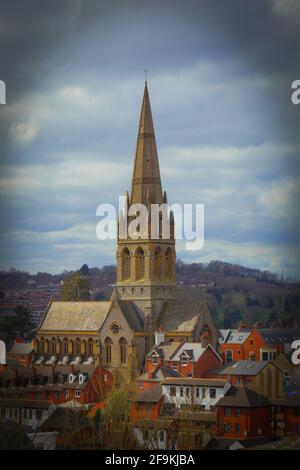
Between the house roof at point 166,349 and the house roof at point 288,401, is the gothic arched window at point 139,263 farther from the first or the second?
the house roof at point 288,401

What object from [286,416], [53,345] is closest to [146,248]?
[53,345]

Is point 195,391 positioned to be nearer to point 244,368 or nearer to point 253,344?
point 244,368

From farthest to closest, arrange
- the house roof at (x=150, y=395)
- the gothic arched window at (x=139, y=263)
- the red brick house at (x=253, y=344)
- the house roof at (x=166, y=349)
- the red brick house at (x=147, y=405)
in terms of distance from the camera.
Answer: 1. the gothic arched window at (x=139, y=263)
2. the red brick house at (x=253, y=344)
3. the house roof at (x=166, y=349)
4. the house roof at (x=150, y=395)
5. the red brick house at (x=147, y=405)

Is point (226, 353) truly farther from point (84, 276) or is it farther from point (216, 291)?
point (216, 291)

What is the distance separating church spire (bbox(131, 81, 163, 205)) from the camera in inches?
1698

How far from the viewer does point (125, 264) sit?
43.9m

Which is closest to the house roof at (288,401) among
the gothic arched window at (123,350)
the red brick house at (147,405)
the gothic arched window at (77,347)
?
the red brick house at (147,405)

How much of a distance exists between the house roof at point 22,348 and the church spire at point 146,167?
672 centimetres

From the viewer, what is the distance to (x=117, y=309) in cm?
4259

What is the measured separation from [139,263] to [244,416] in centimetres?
1187

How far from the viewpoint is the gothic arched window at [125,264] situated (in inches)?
1727

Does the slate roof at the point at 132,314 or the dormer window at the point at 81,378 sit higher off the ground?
the slate roof at the point at 132,314

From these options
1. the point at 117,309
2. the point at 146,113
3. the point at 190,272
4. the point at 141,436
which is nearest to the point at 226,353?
the point at 117,309

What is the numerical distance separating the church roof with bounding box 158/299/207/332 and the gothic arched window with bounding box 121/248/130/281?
5.80 ft
